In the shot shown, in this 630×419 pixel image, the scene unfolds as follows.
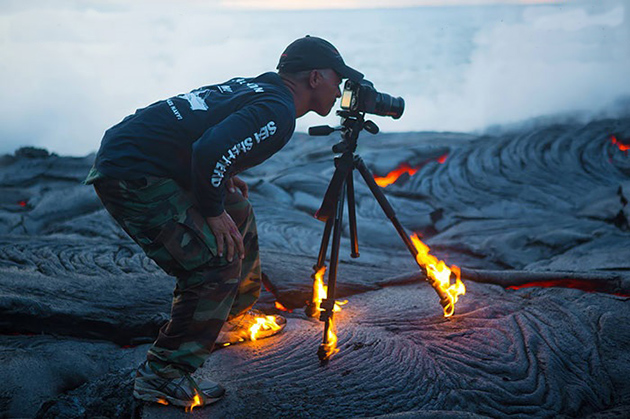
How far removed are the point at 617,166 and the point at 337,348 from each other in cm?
587

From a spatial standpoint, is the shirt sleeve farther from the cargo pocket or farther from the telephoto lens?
the telephoto lens

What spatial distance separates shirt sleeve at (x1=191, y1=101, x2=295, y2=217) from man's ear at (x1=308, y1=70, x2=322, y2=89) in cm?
33

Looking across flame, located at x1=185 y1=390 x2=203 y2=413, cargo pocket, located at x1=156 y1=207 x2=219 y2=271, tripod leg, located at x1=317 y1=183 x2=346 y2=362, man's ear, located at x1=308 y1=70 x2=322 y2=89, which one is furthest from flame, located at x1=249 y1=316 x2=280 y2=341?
man's ear, located at x1=308 y1=70 x2=322 y2=89

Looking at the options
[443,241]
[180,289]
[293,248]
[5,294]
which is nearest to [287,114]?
[180,289]

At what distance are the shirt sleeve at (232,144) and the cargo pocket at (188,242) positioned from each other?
0.08 meters

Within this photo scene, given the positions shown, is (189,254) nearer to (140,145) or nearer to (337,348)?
(140,145)

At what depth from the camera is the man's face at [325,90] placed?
2433 mm

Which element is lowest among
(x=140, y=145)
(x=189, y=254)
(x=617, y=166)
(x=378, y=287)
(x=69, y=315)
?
(x=69, y=315)

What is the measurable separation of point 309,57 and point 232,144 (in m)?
0.71

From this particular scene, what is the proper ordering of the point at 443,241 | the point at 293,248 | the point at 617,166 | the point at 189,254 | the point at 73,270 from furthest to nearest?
the point at 617,166 < the point at 443,241 < the point at 293,248 < the point at 73,270 < the point at 189,254

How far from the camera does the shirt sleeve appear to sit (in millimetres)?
1907

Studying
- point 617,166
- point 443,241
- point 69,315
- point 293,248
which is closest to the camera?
point 69,315

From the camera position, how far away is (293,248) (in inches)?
197

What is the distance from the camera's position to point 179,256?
208cm
